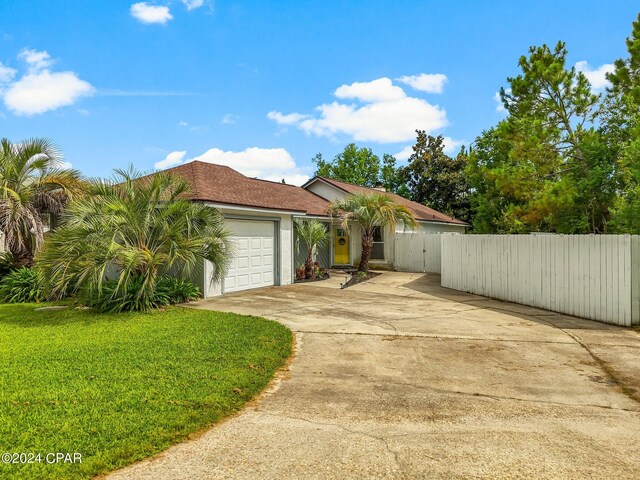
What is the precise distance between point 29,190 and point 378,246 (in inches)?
599

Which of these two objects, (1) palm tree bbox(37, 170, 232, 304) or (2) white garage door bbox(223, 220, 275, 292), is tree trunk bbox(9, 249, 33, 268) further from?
(2) white garage door bbox(223, 220, 275, 292)

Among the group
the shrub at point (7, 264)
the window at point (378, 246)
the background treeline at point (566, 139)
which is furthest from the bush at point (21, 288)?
the background treeline at point (566, 139)

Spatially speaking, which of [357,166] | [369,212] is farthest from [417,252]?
[357,166]

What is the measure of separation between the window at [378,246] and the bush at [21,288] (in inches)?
578

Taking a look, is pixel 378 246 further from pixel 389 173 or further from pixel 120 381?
pixel 389 173

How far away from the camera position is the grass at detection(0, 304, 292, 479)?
3.35 meters

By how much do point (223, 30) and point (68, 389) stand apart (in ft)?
41.9

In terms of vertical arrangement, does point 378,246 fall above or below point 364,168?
below

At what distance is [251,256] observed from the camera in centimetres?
1374

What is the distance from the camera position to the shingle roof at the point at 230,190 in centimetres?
1238

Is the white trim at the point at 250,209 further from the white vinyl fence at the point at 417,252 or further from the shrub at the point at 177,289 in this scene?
the white vinyl fence at the point at 417,252

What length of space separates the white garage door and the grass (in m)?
4.55

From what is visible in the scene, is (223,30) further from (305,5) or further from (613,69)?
(613,69)

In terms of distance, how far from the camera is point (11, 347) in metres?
6.59
